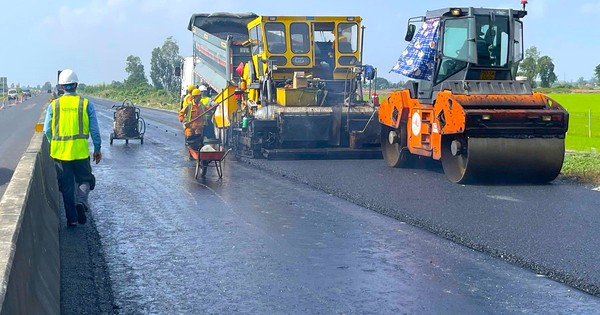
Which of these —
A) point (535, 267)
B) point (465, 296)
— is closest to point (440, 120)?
point (535, 267)

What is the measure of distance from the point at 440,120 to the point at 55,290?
874cm

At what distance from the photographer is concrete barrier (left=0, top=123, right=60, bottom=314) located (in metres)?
3.60

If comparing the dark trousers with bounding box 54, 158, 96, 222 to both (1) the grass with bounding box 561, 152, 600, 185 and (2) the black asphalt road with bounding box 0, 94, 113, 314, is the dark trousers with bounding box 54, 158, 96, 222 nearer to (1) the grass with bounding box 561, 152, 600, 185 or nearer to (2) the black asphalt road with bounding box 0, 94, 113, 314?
(2) the black asphalt road with bounding box 0, 94, 113, 314

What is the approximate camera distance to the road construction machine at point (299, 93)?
16.9m

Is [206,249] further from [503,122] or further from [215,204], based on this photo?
[503,122]

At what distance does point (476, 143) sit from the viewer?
12242 mm

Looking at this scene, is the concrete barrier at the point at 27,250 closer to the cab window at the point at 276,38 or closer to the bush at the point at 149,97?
the cab window at the point at 276,38

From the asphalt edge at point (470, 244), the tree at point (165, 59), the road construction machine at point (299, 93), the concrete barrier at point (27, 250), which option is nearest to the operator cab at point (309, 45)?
the road construction machine at point (299, 93)

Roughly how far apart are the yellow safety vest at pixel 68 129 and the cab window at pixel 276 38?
30.9 feet

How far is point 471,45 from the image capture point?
1328cm

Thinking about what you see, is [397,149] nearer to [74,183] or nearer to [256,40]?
[256,40]

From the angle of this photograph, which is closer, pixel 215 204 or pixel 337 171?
pixel 215 204

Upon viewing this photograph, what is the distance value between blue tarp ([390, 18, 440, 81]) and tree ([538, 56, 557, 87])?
8992cm

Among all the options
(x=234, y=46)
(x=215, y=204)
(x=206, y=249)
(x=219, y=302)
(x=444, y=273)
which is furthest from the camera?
(x=234, y=46)
